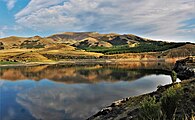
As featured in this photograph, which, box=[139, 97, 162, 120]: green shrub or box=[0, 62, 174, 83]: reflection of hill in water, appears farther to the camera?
box=[0, 62, 174, 83]: reflection of hill in water

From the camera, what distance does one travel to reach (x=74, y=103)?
3712 centimetres

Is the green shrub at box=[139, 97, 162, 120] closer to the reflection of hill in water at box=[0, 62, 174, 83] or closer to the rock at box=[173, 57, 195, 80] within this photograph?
the rock at box=[173, 57, 195, 80]

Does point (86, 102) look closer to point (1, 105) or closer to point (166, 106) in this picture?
point (1, 105)

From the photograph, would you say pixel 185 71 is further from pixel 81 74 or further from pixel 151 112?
pixel 151 112

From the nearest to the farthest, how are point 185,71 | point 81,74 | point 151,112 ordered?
1. point 151,112
2. point 185,71
3. point 81,74

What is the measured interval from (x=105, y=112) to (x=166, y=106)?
1258 cm

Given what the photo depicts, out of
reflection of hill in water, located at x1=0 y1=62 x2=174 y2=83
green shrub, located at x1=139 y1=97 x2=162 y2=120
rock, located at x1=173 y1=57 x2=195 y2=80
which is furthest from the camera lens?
reflection of hill in water, located at x1=0 y1=62 x2=174 y2=83

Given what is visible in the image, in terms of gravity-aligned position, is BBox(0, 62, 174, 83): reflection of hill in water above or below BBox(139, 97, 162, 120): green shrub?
below

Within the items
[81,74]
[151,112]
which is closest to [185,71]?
[81,74]

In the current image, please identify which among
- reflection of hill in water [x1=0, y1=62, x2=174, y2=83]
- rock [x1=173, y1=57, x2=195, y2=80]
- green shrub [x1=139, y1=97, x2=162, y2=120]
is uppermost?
green shrub [x1=139, y1=97, x2=162, y2=120]

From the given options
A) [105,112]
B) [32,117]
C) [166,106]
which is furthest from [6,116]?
[166,106]

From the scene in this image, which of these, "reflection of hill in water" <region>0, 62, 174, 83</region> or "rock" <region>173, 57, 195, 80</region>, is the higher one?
"rock" <region>173, 57, 195, 80</region>

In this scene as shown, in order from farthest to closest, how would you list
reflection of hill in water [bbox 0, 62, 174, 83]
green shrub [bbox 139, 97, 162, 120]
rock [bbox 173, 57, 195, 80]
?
reflection of hill in water [bbox 0, 62, 174, 83] < rock [bbox 173, 57, 195, 80] < green shrub [bbox 139, 97, 162, 120]

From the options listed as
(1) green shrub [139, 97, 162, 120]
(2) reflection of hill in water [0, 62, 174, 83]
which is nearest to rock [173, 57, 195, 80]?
(2) reflection of hill in water [0, 62, 174, 83]
